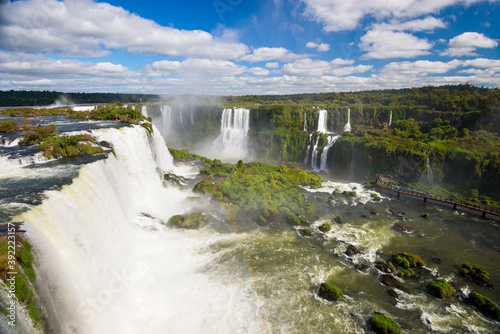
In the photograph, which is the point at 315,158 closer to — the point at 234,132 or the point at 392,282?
the point at 234,132

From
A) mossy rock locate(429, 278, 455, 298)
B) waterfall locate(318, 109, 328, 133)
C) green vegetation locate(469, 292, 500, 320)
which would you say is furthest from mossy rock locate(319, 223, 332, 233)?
waterfall locate(318, 109, 328, 133)

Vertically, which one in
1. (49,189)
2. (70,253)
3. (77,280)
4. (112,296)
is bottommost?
(112,296)

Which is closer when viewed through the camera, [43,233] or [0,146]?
[43,233]

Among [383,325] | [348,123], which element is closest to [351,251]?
[383,325]

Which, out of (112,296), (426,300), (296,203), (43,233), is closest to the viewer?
(43,233)

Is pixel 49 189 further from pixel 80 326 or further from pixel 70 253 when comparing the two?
pixel 80 326

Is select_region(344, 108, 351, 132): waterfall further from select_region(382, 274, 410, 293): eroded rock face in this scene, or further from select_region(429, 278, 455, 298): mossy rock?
select_region(429, 278, 455, 298): mossy rock

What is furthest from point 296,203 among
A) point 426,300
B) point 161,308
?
point 161,308
